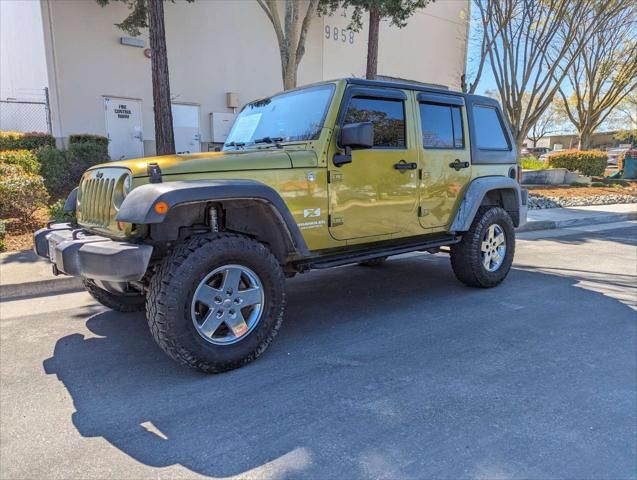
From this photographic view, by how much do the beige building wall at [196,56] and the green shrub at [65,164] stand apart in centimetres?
295

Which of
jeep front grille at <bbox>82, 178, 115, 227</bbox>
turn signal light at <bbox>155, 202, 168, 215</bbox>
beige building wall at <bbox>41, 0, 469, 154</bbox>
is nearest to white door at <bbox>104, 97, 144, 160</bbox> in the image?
beige building wall at <bbox>41, 0, 469, 154</bbox>

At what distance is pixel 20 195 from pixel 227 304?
19.9 feet

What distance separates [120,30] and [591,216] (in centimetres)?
1387

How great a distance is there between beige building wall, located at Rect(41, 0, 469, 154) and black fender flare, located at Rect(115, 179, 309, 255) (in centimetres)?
1183

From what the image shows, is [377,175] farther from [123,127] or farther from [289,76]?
[123,127]

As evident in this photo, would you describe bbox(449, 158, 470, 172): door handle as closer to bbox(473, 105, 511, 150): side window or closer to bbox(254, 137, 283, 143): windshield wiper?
bbox(473, 105, 511, 150): side window

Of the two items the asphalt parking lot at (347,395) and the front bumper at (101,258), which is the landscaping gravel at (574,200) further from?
the front bumper at (101,258)

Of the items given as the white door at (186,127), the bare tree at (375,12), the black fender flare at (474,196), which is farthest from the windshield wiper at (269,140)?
the white door at (186,127)

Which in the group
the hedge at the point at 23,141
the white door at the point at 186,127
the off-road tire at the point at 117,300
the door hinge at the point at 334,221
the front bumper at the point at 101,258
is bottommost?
the off-road tire at the point at 117,300

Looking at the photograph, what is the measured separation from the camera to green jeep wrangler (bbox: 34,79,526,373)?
3.06m

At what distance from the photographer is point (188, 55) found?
14.7 metres

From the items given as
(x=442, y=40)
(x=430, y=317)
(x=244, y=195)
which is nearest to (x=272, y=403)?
(x=244, y=195)

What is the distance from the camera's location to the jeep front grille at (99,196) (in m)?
3.37

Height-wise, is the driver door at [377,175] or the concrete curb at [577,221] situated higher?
the driver door at [377,175]
